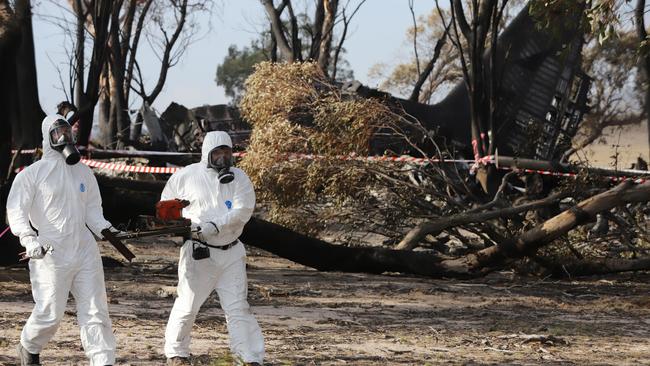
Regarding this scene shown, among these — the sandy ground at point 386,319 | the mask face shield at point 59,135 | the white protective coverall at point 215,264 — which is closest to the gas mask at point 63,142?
the mask face shield at point 59,135

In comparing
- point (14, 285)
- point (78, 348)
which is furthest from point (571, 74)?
point (78, 348)

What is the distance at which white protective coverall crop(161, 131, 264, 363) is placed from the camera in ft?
25.6

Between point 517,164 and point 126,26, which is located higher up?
point 126,26

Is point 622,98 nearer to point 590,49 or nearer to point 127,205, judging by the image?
point 590,49

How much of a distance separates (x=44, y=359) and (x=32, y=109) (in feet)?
22.3

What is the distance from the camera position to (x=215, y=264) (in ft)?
26.1

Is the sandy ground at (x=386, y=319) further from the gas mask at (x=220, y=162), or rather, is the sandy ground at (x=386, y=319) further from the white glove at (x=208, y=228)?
the gas mask at (x=220, y=162)

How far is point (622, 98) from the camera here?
46062mm

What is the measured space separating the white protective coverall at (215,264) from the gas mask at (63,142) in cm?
78

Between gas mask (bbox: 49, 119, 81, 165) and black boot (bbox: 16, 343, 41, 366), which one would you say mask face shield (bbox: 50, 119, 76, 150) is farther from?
black boot (bbox: 16, 343, 41, 366)

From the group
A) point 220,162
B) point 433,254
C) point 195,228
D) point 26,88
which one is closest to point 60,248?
point 195,228

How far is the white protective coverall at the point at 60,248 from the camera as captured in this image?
7.41m

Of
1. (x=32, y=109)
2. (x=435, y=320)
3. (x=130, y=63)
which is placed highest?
(x=130, y=63)

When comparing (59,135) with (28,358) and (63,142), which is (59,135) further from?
(28,358)
